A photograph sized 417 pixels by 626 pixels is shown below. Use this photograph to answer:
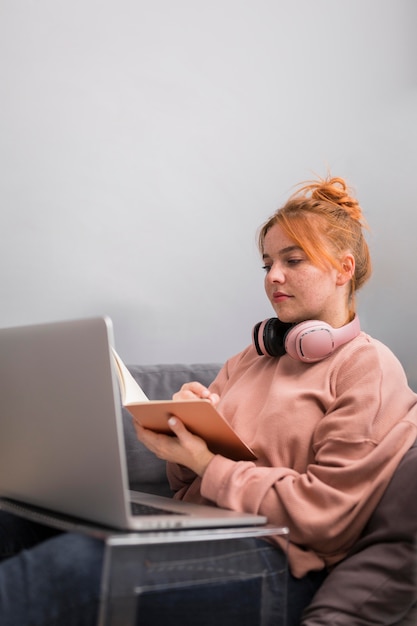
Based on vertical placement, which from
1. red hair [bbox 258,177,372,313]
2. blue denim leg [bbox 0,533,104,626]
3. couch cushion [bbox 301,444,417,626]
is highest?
red hair [bbox 258,177,372,313]

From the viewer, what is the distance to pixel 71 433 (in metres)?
1.18

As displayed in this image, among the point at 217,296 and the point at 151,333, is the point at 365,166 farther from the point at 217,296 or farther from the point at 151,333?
the point at 151,333

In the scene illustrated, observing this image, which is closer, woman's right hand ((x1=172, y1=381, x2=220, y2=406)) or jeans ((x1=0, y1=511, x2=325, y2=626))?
jeans ((x1=0, y1=511, x2=325, y2=626))

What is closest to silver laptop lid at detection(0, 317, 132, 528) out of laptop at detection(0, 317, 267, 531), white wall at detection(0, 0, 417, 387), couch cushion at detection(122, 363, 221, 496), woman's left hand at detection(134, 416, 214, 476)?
A: laptop at detection(0, 317, 267, 531)

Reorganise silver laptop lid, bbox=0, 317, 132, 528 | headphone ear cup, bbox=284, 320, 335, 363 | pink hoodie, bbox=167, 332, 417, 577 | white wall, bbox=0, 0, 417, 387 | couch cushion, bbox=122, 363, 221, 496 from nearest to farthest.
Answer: silver laptop lid, bbox=0, 317, 132, 528 < pink hoodie, bbox=167, 332, 417, 577 < headphone ear cup, bbox=284, 320, 335, 363 < couch cushion, bbox=122, 363, 221, 496 < white wall, bbox=0, 0, 417, 387

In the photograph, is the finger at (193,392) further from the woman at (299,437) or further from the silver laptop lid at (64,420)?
the silver laptop lid at (64,420)

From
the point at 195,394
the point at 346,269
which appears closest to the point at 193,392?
the point at 195,394

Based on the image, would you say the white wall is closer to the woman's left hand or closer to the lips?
the lips

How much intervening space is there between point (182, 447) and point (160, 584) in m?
0.35

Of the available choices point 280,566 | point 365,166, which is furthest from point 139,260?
point 280,566

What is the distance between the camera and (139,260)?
7.75 ft

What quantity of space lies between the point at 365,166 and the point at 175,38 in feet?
2.62

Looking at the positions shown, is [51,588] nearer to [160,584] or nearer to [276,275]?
[160,584]

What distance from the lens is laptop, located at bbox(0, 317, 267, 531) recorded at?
1.09 m
